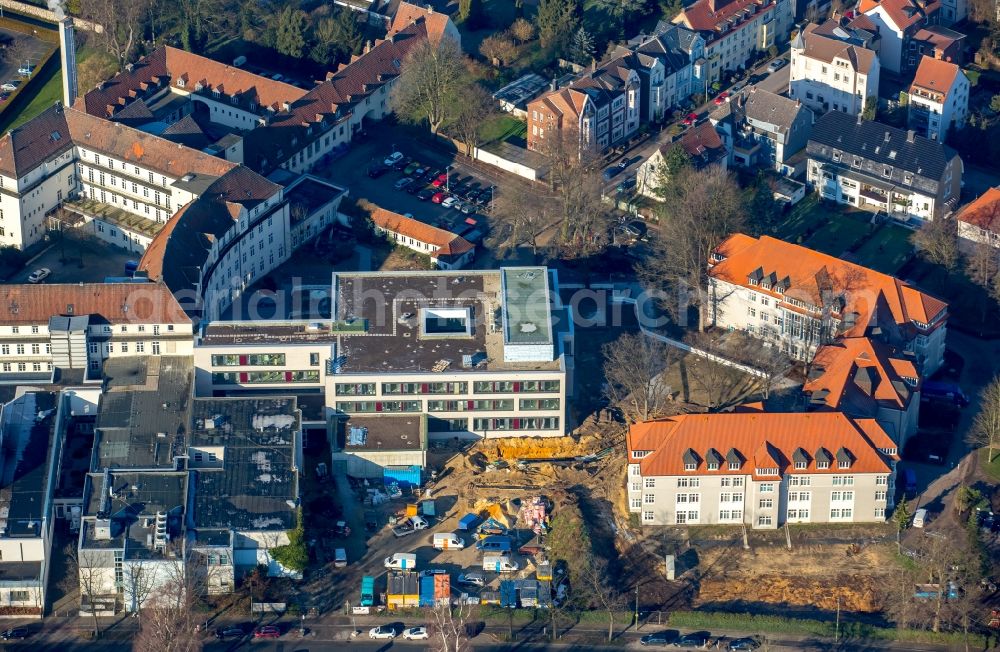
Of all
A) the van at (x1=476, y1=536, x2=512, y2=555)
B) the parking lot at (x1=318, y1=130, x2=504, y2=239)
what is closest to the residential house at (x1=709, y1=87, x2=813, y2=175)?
the parking lot at (x1=318, y1=130, x2=504, y2=239)

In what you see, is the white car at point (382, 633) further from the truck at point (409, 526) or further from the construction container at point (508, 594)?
the truck at point (409, 526)

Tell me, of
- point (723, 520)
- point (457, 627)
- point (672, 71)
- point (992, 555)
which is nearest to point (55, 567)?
point (457, 627)

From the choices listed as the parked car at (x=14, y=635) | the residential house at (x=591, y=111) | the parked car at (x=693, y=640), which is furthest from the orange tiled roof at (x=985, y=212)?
the parked car at (x=14, y=635)

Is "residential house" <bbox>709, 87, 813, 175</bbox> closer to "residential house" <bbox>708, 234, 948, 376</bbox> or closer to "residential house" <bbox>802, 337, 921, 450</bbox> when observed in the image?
"residential house" <bbox>708, 234, 948, 376</bbox>

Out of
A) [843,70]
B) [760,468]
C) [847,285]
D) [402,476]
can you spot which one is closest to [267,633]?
[402,476]

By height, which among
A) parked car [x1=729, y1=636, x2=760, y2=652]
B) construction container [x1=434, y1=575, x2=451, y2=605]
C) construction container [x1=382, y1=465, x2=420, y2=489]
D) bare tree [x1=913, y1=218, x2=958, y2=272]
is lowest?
parked car [x1=729, y1=636, x2=760, y2=652]

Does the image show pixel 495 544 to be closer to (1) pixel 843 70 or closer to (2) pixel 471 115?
(2) pixel 471 115

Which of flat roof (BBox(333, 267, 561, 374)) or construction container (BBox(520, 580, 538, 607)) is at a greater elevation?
flat roof (BBox(333, 267, 561, 374))
